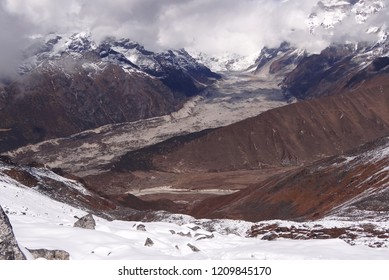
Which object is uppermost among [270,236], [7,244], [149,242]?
[270,236]

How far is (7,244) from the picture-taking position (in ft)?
50.6

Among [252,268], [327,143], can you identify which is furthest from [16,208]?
[327,143]

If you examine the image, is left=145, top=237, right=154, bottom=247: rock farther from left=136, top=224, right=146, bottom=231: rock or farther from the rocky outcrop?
the rocky outcrop

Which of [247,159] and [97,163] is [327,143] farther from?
[97,163]

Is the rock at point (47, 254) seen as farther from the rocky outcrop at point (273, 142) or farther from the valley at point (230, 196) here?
the rocky outcrop at point (273, 142)

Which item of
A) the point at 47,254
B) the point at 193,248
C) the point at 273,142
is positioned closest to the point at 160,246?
the point at 193,248

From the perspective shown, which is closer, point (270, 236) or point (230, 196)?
point (270, 236)

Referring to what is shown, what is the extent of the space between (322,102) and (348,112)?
384 inches

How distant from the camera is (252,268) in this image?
15.1 meters

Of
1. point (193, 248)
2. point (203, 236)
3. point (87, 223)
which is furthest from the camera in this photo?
point (203, 236)

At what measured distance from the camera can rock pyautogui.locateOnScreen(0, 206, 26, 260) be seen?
15.3 m

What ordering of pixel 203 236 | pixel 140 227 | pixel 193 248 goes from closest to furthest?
pixel 193 248
pixel 203 236
pixel 140 227

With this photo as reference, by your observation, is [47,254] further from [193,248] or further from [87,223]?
[87,223]

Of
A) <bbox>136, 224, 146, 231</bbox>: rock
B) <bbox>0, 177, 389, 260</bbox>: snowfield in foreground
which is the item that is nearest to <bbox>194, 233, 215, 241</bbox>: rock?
<bbox>0, 177, 389, 260</bbox>: snowfield in foreground
